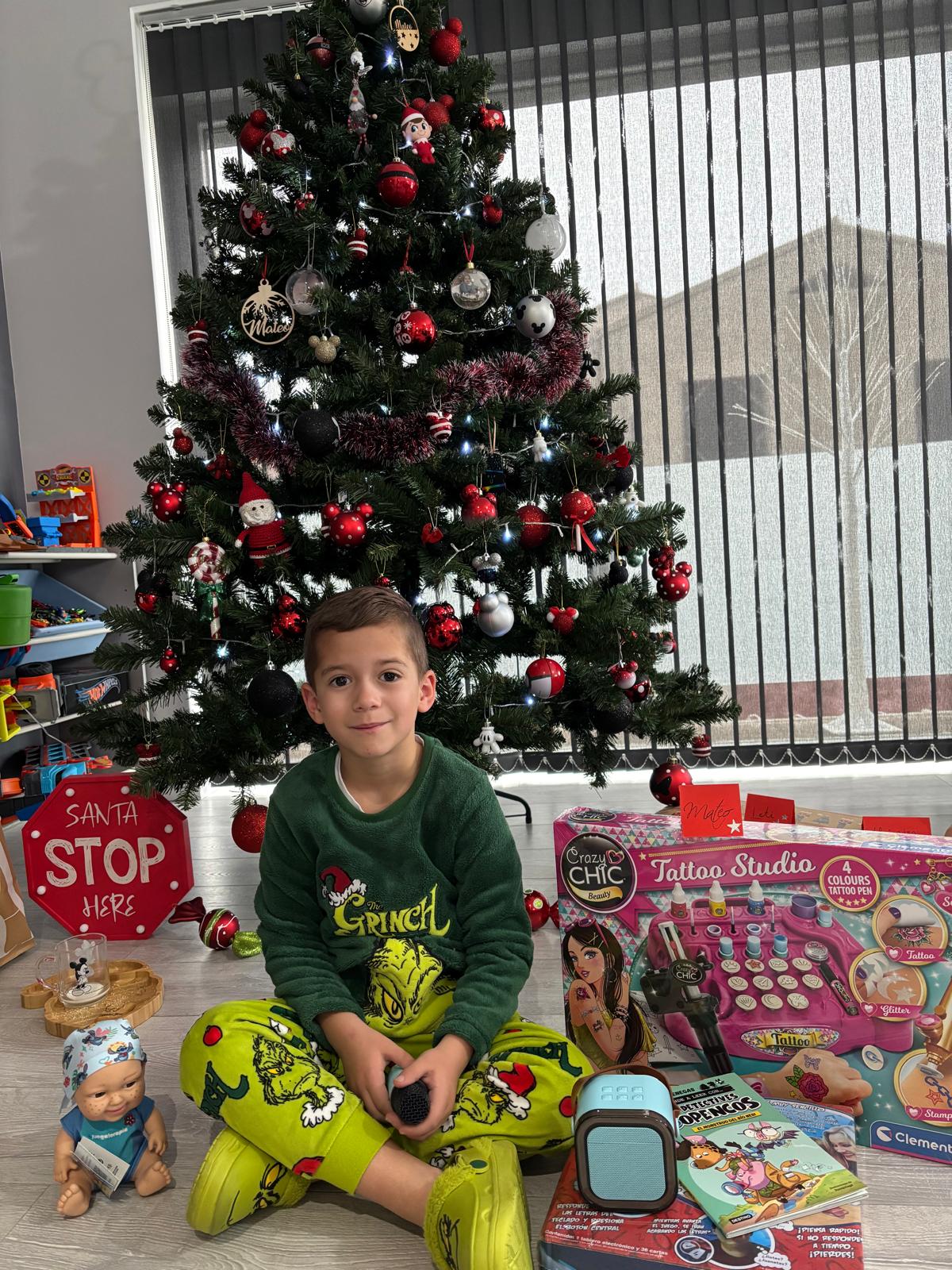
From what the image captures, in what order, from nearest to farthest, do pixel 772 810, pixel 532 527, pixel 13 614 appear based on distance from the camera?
1. pixel 772 810
2. pixel 532 527
3. pixel 13 614

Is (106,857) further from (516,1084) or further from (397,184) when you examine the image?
(397,184)

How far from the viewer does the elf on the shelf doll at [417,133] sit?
161cm

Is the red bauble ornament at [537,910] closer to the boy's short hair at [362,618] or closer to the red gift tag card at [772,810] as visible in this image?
the red gift tag card at [772,810]

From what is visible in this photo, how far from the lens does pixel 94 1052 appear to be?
105cm

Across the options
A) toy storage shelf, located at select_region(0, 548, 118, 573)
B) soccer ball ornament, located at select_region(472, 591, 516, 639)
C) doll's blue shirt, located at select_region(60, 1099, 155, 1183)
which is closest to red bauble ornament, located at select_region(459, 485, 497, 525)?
soccer ball ornament, located at select_region(472, 591, 516, 639)

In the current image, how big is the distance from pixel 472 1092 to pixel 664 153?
255 cm

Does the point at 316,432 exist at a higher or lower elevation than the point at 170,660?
higher

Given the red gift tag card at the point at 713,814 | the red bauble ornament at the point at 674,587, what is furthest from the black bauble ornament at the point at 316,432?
the red gift tag card at the point at 713,814

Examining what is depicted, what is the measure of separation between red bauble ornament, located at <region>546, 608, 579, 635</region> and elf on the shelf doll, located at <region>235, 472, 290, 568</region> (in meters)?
0.49

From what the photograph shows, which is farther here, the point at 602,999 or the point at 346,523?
the point at 346,523

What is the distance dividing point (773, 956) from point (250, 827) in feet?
3.36

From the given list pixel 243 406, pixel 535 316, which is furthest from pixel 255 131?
pixel 535 316

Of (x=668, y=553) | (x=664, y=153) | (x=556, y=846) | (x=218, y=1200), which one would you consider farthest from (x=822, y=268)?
(x=218, y=1200)

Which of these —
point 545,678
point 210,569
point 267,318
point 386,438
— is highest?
point 267,318
